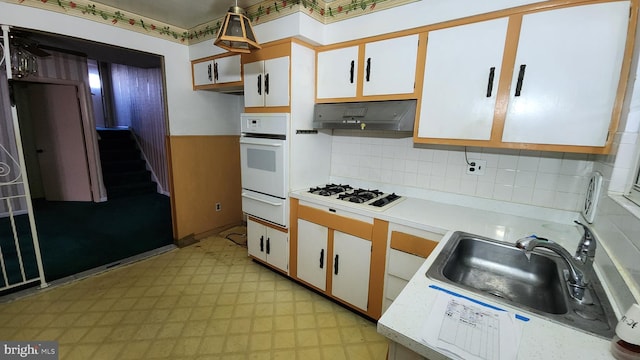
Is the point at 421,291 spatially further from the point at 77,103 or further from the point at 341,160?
the point at 77,103

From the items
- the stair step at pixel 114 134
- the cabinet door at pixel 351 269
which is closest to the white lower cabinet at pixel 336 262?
the cabinet door at pixel 351 269

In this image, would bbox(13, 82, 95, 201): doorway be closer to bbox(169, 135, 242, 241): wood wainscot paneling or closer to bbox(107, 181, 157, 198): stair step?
bbox(107, 181, 157, 198): stair step

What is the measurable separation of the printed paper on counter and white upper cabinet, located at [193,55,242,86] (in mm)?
2491

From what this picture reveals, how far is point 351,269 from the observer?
2.00 m

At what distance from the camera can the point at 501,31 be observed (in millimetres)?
1504

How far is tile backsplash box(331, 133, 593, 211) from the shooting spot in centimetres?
165

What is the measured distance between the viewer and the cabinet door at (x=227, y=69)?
2544mm

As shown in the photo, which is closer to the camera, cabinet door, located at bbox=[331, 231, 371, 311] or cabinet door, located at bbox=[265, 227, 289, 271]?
cabinet door, located at bbox=[331, 231, 371, 311]

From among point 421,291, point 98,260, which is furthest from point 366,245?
point 98,260

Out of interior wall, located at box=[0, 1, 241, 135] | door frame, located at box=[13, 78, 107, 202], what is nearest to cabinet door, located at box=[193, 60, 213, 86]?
interior wall, located at box=[0, 1, 241, 135]

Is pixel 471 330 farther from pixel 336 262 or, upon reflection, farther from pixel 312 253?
pixel 312 253

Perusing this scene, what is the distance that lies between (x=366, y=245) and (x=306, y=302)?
0.78 m

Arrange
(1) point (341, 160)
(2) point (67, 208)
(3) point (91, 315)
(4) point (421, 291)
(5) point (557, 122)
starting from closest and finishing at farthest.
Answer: (4) point (421, 291), (5) point (557, 122), (3) point (91, 315), (1) point (341, 160), (2) point (67, 208)

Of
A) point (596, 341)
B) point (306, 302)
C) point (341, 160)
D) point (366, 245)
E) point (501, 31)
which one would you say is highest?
point (501, 31)
